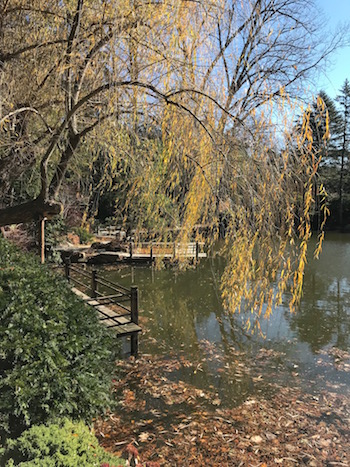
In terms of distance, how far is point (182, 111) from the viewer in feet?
9.25

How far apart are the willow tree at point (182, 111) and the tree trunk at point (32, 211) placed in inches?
0.4

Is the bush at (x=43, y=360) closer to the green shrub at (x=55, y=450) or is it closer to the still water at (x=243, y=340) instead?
the green shrub at (x=55, y=450)

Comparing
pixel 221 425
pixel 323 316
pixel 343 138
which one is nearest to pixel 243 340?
pixel 323 316

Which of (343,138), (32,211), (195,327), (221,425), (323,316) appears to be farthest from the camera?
(343,138)

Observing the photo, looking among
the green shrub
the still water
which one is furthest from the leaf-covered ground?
the green shrub

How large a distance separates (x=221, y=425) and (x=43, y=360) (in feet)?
6.40

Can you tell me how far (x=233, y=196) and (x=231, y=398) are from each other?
245cm

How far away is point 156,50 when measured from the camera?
2.61m

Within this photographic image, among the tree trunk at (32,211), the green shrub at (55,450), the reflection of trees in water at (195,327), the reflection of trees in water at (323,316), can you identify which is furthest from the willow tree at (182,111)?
the reflection of trees in water at (323,316)

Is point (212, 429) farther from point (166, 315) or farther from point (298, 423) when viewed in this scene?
point (166, 315)

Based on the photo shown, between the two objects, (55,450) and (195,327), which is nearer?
(55,450)

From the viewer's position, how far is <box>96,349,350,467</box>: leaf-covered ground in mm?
2959

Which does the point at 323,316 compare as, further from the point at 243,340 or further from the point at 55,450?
the point at 55,450

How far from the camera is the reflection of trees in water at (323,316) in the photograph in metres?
5.87
